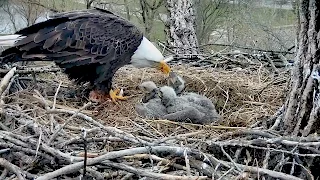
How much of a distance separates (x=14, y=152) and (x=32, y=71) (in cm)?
137

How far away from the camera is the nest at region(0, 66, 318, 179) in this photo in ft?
7.00

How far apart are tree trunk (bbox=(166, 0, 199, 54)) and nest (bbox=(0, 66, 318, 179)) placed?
150 centimetres

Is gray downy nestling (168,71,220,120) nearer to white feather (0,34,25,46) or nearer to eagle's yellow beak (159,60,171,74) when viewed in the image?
eagle's yellow beak (159,60,171,74)

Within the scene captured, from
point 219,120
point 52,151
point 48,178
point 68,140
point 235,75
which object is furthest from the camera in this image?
point 235,75

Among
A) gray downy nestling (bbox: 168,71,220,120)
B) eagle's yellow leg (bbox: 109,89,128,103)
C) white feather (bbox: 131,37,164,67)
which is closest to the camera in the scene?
gray downy nestling (bbox: 168,71,220,120)

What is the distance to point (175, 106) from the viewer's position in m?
3.22

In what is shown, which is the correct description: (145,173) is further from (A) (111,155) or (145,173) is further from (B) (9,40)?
(B) (9,40)

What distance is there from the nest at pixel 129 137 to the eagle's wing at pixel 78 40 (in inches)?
11.3

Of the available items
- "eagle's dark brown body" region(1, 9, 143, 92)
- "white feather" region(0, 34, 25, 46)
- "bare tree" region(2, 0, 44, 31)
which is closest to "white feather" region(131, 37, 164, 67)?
"eagle's dark brown body" region(1, 9, 143, 92)

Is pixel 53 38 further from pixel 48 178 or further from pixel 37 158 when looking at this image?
pixel 48 178

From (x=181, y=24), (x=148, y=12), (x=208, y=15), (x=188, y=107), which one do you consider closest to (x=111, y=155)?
(x=188, y=107)

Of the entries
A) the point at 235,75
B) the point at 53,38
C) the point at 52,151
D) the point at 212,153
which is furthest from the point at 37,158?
the point at 235,75

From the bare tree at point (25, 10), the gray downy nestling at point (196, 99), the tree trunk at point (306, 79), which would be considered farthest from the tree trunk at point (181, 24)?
the bare tree at point (25, 10)

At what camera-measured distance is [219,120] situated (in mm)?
3146
